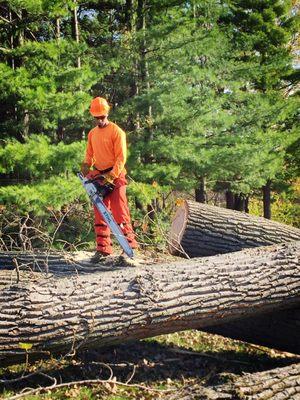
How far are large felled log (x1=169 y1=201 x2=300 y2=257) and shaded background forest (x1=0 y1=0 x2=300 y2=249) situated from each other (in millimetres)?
403

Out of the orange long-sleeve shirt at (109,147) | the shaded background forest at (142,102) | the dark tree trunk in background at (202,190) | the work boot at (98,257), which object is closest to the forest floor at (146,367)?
the work boot at (98,257)

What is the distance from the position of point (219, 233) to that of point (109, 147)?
1951mm

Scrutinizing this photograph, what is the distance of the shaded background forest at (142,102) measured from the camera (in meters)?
8.13

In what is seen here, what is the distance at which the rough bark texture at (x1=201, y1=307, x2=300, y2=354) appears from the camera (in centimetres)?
528

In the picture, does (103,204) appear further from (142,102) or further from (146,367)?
(142,102)

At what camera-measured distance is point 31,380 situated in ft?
14.3

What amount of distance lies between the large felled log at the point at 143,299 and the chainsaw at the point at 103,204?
0.98 m

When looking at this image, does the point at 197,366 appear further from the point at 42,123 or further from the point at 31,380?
the point at 42,123

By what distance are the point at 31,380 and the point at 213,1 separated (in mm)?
12074

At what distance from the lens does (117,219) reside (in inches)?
225

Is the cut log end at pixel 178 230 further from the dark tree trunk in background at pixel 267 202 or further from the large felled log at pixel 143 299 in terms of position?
the dark tree trunk in background at pixel 267 202

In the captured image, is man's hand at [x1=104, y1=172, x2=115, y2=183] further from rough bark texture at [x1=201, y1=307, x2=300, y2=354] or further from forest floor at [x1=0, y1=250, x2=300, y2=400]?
rough bark texture at [x1=201, y1=307, x2=300, y2=354]

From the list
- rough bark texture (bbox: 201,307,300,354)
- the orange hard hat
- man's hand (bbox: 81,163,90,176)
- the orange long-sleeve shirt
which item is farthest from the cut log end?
the orange hard hat

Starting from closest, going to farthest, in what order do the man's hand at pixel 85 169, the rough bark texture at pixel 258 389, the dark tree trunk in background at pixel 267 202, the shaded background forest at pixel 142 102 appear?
the rough bark texture at pixel 258 389, the man's hand at pixel 85 169, the shaded background forest at pixel 142 102, the dark tree trunk in background at pixel 267 202
